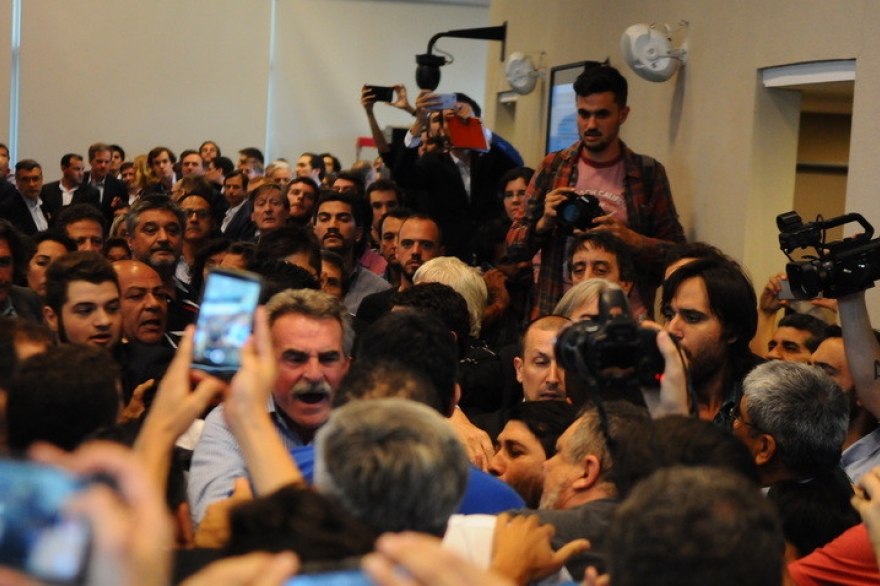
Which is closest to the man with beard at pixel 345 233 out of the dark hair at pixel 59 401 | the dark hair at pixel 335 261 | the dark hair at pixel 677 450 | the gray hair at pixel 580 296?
the dark hair at pixel 335 261

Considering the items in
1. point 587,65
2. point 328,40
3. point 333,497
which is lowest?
point 333,497

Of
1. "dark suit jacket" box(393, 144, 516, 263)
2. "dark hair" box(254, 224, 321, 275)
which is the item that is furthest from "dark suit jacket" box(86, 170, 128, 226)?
"dark hair" box(254, 224, 321, 275)

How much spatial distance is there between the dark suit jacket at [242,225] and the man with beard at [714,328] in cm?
522

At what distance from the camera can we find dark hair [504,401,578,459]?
3162mm

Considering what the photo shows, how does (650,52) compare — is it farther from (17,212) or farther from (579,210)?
(17,212)

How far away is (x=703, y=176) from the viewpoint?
20.6 ft

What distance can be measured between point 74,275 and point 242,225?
14.4 ft

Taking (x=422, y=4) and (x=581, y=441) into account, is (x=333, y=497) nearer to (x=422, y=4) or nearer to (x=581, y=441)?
(x=581, y=441)

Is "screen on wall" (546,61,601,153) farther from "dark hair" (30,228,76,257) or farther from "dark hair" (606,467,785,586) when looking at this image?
"dark hair" (606,467,785,586)

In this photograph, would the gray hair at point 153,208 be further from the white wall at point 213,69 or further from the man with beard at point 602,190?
the white wall at point 213,69

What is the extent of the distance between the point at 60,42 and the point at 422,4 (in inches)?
199

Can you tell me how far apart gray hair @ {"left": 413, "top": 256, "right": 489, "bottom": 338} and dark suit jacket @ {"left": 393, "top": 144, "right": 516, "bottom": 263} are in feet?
7.31

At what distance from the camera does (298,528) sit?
1.47 metres

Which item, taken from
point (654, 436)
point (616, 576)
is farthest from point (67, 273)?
point (616, 576)
